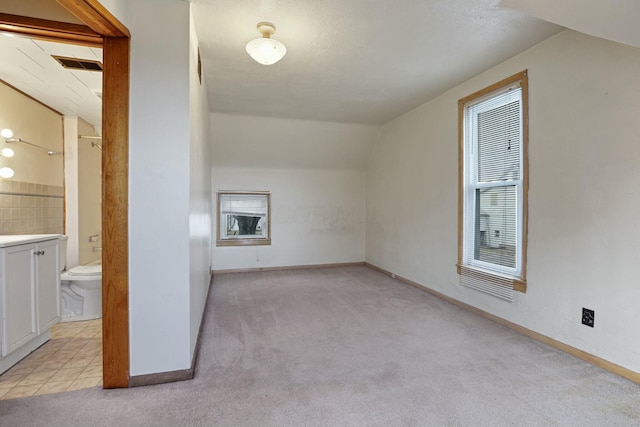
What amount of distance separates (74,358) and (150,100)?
6.46ft

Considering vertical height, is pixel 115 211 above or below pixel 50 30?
below

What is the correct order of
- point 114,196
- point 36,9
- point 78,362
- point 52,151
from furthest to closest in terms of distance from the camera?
point 52,151 → point 78,362 → point 114,196 → point 36,9

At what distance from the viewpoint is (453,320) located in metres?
3.10

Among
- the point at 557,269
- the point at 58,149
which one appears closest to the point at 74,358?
the point at 58,149

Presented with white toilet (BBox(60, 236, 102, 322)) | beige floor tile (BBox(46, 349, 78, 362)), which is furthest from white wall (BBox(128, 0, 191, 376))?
white toilet (BBox(60, 236, 102, 322))

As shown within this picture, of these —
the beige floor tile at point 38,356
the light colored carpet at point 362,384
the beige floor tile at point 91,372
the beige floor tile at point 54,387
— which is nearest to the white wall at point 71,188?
the beige floor tile at point 38,356

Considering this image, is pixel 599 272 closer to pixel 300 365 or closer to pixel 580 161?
pixel 580 161

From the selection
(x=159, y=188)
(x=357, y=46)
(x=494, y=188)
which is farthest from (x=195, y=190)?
(x=494, y=188)

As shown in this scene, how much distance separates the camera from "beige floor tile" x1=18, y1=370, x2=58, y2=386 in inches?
76.9

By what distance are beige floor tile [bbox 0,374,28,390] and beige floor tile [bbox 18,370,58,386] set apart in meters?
0.03

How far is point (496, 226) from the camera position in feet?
10.4

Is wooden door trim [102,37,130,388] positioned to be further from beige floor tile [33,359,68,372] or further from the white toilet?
the white toilet

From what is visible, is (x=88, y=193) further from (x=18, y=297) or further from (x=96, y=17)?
(x=96, y=17)

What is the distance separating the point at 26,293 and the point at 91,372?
760mm
